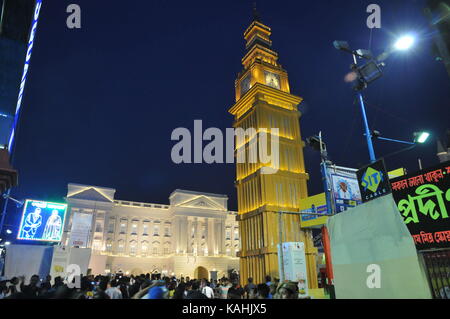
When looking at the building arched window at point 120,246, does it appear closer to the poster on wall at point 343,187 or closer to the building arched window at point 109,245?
the building arched window at point 109,245

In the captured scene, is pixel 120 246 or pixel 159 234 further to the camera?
pixel 159 234

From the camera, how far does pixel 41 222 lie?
57.9ft

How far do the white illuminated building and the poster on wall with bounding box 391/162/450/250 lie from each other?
5726 cm

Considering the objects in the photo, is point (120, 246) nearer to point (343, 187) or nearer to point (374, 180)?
point (343, 187)

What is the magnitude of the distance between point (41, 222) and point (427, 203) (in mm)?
19784

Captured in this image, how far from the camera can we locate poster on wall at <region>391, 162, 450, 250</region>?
21.5ft

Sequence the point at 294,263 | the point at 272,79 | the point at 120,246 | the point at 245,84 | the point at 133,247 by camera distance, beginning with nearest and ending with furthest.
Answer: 1. the point at 294,263
2. the point at 272,79
3. the point at 245,84
4. the point at 120,246
5. the point at 133,247

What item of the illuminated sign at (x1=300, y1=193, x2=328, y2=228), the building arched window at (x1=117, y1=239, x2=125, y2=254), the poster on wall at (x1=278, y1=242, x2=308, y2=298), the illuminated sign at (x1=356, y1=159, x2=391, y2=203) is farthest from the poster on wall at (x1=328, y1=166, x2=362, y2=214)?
the building arched window at (x1=117, y1=239, x2=125, y2=254)

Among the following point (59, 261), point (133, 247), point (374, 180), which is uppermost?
point (133, 247)

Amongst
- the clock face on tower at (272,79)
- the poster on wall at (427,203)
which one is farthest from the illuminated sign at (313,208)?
the poster on wall at (427,203)

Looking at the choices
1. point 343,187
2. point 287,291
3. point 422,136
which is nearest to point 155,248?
point 343,187

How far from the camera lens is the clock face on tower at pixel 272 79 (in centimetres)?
3725
